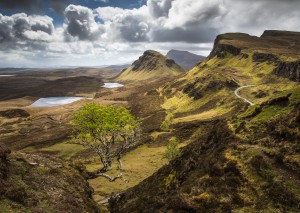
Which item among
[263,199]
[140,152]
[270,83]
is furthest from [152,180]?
[270,83]

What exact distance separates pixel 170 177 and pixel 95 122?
14.0m

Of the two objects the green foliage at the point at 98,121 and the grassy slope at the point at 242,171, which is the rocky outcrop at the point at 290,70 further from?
the green foliage at the point at 98,121

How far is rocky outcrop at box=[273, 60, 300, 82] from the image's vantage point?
6939 inches

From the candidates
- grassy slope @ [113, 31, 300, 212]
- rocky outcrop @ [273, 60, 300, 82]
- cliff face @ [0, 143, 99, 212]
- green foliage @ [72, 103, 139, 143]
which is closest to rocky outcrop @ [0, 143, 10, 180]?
cliff face @ [0, 143, 99, 212]

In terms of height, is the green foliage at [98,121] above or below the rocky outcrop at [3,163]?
above

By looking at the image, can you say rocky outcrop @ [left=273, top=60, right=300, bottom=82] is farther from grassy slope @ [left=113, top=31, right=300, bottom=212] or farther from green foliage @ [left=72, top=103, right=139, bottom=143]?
green foliage @ [left=72, top=103, right=139, bottom=143]

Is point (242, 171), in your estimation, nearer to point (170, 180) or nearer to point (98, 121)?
point (170, 180)

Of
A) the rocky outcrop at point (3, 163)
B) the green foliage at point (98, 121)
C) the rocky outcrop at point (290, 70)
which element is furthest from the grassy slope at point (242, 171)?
the rocky outcrop at point (290, 70)

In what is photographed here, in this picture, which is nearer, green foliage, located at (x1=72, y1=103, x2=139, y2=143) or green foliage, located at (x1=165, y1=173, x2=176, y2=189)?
green foliage, located at (x1=165, y1=173, x2=176, y2=189)

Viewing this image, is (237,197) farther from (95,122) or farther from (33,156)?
(33,156)

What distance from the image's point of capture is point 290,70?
184500mm

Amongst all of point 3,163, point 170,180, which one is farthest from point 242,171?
point 3,163

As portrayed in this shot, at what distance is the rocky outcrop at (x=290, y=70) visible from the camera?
176250 mm

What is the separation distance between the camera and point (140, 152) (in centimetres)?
12988
